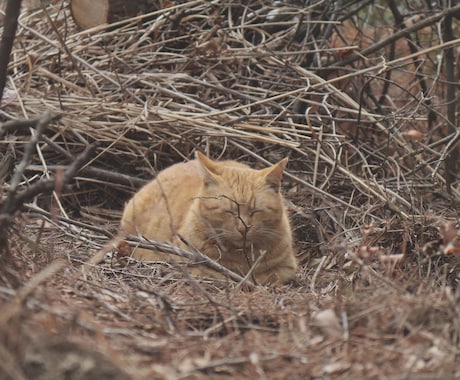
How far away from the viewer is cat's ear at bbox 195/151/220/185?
4.13m

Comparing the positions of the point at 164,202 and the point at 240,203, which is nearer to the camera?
the point at 240,203

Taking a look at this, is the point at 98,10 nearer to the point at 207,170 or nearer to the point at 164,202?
the point at 164,202

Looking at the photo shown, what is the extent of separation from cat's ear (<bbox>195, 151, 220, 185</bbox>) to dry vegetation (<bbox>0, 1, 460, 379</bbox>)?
0.53 metres

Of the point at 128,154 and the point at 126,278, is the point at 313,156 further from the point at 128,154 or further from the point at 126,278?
the point at 126,278

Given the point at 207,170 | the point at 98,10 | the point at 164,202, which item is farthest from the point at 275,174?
the point at 98,10

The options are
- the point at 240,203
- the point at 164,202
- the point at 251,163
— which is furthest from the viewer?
the point at 251,163

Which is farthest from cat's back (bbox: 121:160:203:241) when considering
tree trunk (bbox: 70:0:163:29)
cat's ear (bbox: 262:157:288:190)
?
tree trunk (bbox: 70:0:163:29)

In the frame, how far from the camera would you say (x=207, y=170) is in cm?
412

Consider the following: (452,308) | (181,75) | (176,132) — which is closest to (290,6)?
(181,75)

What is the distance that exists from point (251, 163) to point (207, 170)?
1.30 metres

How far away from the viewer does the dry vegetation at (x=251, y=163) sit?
2338 mm

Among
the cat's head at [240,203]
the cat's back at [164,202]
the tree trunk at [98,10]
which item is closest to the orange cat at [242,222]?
the cat's head at [240,203]

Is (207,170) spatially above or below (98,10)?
below

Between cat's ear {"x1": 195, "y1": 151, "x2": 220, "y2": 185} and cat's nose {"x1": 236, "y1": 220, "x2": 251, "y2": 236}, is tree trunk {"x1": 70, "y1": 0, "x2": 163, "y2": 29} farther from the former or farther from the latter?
cat's nose {"x1": 236, "y1": 220, "x2": 251, "y2": 236}
